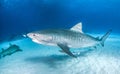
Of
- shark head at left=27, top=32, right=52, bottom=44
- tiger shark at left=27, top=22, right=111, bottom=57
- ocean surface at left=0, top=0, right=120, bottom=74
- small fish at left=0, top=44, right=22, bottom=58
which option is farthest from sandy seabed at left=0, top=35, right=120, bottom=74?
ocean surface at left=0, top=0, right=120, bottom=74

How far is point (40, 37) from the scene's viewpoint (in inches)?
213

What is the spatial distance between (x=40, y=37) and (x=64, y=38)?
726 millimetres

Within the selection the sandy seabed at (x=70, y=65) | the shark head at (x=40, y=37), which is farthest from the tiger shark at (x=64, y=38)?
the sandy seabed at (x=70, y=65)

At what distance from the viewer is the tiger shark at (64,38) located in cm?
539

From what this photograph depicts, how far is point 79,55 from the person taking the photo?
704cm

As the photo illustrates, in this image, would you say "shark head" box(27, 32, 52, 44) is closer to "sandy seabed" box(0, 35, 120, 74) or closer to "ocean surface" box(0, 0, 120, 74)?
"sandy seabed" box(0, 35, 120, 74)

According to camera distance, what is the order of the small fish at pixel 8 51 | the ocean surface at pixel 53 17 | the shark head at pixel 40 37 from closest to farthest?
the shark head at pixel 40 37 < the small fish at pixel 8 51 < the ocean surface at pixel 53 17

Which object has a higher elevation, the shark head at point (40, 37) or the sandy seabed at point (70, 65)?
the shark head at point (40, 37)

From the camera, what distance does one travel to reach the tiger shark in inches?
212

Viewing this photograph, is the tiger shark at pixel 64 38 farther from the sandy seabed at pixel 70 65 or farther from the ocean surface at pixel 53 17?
the ocean surface at pixel 53 17

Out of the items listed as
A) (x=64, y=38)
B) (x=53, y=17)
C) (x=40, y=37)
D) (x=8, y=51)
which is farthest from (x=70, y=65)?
(x=53, y=17)

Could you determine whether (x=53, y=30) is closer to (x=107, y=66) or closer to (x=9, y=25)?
(x=107, y=66)

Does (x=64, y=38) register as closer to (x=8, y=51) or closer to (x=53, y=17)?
(x=8, y=51)

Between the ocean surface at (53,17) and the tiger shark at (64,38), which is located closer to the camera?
the tiger shark at (64,38)
